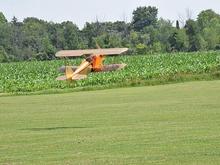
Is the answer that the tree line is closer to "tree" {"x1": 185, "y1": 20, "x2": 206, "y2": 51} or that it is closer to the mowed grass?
"tree" {"x1": 185, "y1": 20, "x2": 206, "y2": 51}

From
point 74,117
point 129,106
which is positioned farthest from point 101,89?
point 74,117

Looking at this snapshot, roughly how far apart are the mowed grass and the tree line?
242ft

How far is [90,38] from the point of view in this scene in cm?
12700

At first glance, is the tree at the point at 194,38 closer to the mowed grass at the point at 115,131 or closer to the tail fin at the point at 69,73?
the mowed grass at the point at 115,131

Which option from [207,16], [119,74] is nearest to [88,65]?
[119,74]

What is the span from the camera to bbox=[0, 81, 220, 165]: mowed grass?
50.8 ft

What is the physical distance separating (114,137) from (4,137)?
3.55m

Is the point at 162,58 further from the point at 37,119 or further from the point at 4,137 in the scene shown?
the point at 4,137

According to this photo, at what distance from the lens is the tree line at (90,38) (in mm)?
126669

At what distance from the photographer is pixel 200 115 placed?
82.1 feet

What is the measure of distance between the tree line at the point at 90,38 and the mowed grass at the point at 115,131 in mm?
73841

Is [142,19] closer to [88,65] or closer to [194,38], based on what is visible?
[194,38]

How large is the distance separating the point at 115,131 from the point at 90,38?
106174 mm

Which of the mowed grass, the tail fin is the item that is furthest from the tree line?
the tail fin
